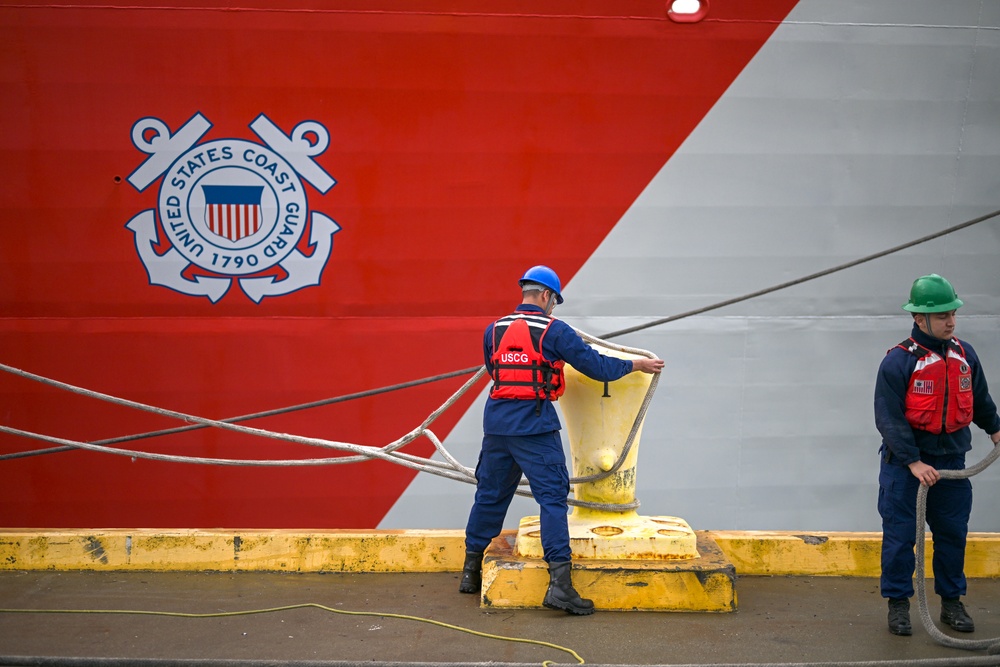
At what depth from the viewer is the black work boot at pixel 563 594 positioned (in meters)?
3.22

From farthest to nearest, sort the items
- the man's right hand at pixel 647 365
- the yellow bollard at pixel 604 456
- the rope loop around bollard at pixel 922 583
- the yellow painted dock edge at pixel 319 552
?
the yellow painted dock edge at pixel 319 552, the yellow bollard at pixel 604 456, the man's right hand at pixel 647 365, the rope loop around bollard at pixel 922 583

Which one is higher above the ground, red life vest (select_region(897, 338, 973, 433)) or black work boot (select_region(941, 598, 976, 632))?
red life vest (select_region(897, 338, 973, 433))

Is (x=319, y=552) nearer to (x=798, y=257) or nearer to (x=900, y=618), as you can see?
(x=900, y=618)

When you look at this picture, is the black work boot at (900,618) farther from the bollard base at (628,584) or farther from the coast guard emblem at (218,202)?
the coast guard emblem at (218,202)

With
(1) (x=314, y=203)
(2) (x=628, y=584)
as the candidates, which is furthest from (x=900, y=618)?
(1) (x=314, y=203)

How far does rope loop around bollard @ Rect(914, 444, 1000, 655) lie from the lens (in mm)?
2867

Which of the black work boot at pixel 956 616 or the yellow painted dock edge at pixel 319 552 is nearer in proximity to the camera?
the black work boot at pixel 956 616

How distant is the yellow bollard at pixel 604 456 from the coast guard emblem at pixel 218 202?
1.82 metres

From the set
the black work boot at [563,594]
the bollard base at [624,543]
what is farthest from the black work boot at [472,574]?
the black work boot at [563,594]

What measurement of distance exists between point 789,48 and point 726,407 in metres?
1.90

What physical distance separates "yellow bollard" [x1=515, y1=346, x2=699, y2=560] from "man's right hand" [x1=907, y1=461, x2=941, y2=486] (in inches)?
34.2

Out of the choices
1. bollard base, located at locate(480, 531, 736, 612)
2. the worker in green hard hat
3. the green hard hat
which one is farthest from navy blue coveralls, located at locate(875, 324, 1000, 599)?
bollard base, located at locate(480, 531, 736, 612)

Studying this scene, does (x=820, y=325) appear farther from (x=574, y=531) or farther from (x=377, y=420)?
(x=377, y=420)

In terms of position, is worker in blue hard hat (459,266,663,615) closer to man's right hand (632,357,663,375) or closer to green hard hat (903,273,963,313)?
man's right hand (632,357,663,375)
